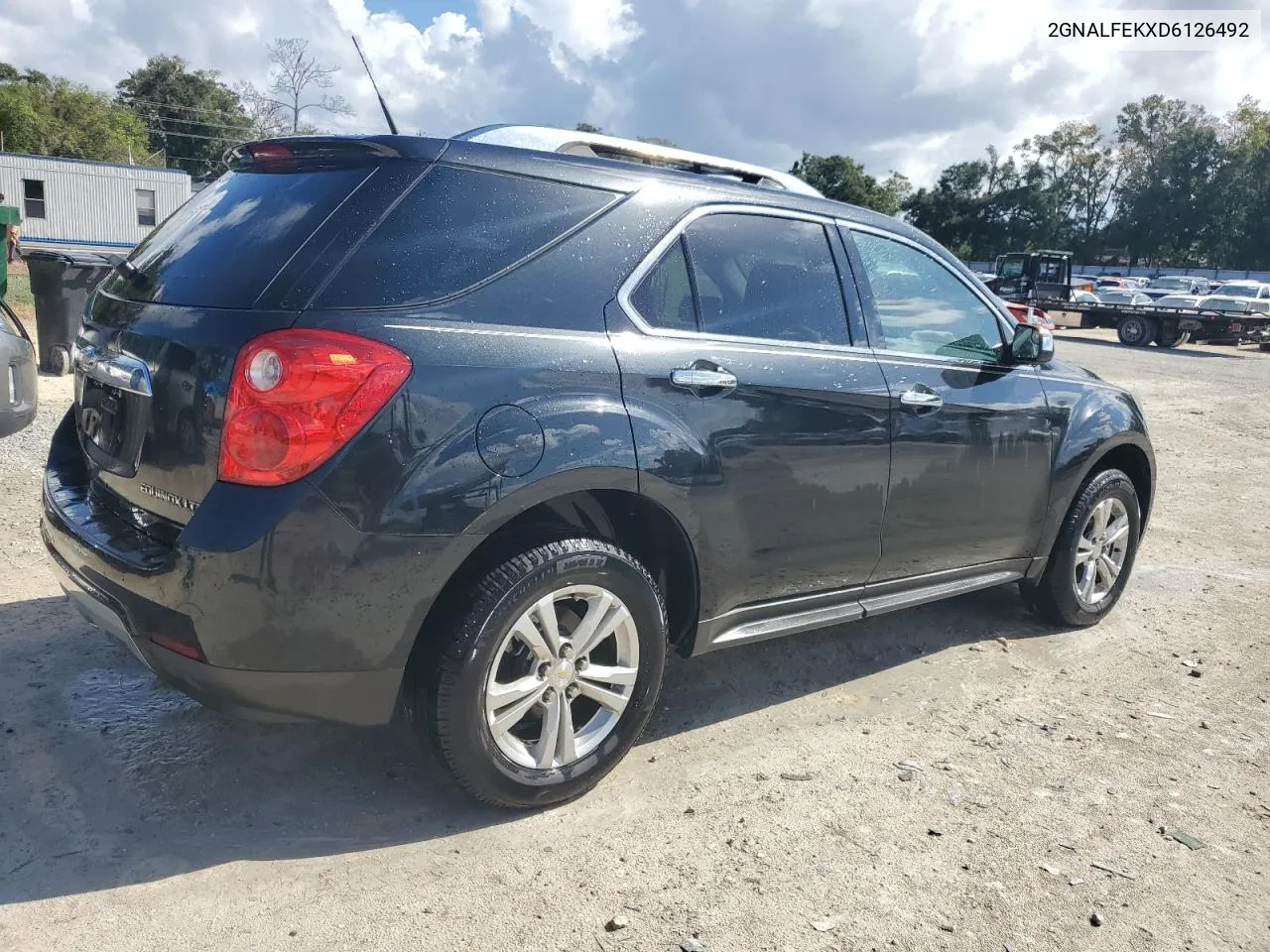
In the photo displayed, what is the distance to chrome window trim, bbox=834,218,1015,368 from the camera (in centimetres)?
376

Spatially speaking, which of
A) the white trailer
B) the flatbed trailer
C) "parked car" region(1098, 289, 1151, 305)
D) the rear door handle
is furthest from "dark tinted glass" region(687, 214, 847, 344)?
the white trailer

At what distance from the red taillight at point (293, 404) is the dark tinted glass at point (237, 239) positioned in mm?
229

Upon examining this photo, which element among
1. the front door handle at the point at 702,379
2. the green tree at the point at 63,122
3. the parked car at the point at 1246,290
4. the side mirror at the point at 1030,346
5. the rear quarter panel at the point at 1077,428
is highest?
the green tree at the point at 63,122

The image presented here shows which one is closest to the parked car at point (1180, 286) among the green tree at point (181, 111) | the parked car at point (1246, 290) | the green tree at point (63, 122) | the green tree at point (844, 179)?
the parked car at point (1246, 290)

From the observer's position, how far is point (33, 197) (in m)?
34.0

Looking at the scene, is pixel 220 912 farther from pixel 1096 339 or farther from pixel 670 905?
pixel 1096 339

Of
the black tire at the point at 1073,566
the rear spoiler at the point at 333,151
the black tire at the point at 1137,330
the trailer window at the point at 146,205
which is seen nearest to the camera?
the rear spoiler at the point at 333,151

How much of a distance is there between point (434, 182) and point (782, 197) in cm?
136

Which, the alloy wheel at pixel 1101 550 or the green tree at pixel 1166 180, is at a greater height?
the green tree at pixel 1166 180

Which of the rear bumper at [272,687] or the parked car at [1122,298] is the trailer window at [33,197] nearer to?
the parked car at [1122,298]

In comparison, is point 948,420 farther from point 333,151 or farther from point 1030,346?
point 333,151

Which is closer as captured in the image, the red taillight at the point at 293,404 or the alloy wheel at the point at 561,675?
the red taillight at the point at 293,404

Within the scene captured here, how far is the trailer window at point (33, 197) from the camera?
33713 millimetres

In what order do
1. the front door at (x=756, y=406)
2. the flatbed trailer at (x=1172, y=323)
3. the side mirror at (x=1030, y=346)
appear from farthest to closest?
the flatbed trailer at (x=1172, y=323) → the side mirror at (x=1030, y=346) → the front door at (x=756, y=406)
